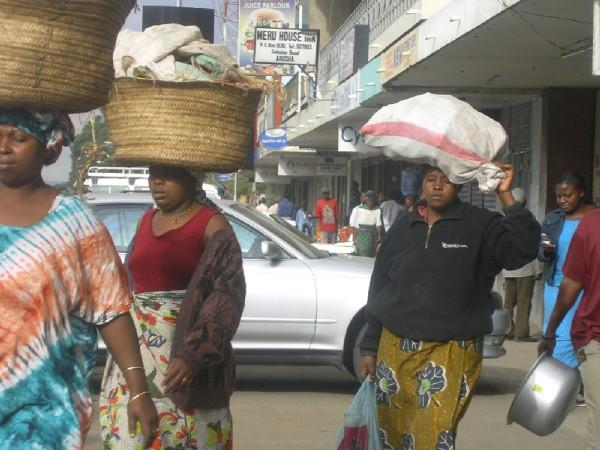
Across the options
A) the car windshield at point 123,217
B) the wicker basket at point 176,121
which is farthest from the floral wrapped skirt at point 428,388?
the car windshield at point 123,217

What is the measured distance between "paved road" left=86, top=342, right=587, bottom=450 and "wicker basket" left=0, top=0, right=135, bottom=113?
184 inches

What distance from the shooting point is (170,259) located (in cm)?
473

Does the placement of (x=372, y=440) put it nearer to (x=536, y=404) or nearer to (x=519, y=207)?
(x=536, y=404)

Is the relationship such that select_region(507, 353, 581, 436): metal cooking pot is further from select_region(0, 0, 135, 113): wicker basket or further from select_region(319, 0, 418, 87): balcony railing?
select_region(319, 0, 418, 87): balcony railing

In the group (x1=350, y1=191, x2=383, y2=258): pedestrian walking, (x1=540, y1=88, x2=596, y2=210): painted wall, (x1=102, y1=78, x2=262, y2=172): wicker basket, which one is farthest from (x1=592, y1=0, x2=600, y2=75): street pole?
(x1=350, y1=191, x2=383, y2=258): pedestrian walking

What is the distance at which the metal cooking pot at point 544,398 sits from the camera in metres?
5.32

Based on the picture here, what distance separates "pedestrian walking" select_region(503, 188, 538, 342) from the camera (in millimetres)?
13305

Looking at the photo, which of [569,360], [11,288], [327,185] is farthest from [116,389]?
[327,185]

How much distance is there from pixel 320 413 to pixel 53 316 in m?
5.86

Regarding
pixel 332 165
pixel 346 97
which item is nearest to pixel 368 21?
pixel 346 97

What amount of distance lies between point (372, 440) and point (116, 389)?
4.22 feet

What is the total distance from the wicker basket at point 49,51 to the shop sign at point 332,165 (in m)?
28.6

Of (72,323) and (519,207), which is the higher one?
(519,207)

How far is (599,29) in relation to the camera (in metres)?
8.10
